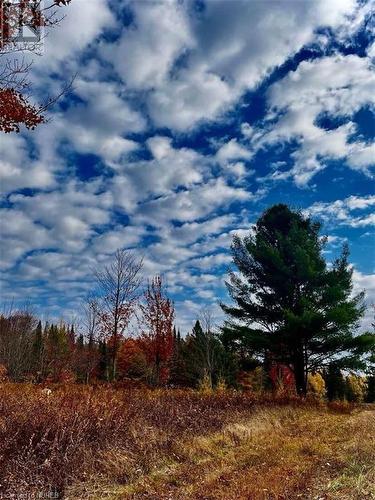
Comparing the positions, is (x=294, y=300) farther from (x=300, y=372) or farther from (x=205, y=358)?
(x=205, y=358)

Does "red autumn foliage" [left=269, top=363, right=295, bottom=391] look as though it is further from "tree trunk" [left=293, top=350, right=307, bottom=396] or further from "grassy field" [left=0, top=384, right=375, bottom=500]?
"grassy field" [left=0, top=384, right=375, bottom=500]

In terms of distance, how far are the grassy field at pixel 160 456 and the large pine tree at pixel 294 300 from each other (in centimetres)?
940

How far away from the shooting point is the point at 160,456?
6.46 metres

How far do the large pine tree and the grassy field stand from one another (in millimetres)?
9401

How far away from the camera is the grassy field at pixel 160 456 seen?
5.02 m

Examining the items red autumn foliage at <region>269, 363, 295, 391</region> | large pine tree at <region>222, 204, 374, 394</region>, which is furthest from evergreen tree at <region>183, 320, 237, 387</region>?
large pine tree at <region>222, 204, 374, 394</region>

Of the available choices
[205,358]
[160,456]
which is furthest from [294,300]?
[205,358]

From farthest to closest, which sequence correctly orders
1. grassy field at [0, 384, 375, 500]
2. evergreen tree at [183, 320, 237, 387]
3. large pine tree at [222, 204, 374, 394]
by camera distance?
evergreen tree at [183, 320, 237, 387]
large pine tree at [222, 204, 374, 394]
grassy field at [0, 384, 375, 500]

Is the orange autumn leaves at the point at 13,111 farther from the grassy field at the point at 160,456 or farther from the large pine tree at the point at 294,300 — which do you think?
the large pine tree at the point at 294,300

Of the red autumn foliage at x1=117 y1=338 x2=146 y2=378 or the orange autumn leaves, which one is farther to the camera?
the red autumn foliage at x1=117 y1=338 x2=146 y2=378

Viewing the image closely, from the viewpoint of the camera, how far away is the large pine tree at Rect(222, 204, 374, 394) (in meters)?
18.3

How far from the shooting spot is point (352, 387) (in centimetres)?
4341

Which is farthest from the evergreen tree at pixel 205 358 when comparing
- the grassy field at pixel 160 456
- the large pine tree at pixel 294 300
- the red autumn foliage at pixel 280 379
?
the grassy field at pixel 160 456

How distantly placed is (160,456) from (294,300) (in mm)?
14232
